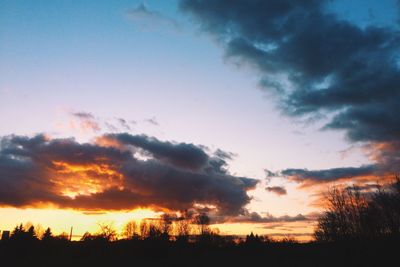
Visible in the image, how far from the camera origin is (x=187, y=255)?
66.8 m

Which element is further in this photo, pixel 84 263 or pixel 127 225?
pixel 127 225

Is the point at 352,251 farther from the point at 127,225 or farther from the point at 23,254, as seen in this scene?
the point at 127,225

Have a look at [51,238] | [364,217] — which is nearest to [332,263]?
[364,217]

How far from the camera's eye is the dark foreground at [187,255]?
50719 mm

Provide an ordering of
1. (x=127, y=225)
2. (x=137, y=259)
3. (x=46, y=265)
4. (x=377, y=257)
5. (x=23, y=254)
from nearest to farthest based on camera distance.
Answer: (x=377, y=257) → (x=46, y=265) → (x=137, y=259) → (x=23, y=254) → (x=127, y=225)

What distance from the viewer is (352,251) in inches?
2162

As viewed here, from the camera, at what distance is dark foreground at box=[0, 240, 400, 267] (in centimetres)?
5072

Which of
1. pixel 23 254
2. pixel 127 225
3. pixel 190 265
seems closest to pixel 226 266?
pixel 190 265

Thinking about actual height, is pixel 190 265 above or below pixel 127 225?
below

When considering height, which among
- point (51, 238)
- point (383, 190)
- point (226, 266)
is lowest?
point (226, 266)

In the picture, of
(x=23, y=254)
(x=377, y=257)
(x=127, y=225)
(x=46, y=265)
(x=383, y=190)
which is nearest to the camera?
(x=377, y=257)

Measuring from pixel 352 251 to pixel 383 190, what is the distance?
22893 mm

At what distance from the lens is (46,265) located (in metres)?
53.7

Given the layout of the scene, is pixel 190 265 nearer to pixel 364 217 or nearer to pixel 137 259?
pixel 137 259
